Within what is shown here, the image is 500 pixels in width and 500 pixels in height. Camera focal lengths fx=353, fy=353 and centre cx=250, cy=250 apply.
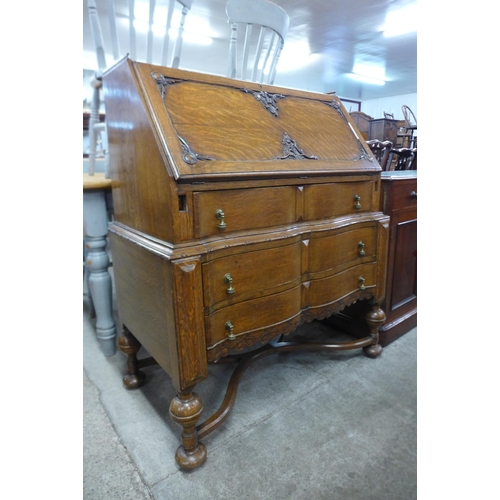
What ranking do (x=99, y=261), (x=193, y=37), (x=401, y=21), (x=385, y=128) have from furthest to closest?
(x=193, y=37), (x=401, y=21), (x=385, y=128), (x=99, y=261)

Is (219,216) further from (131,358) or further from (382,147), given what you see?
(382,147)

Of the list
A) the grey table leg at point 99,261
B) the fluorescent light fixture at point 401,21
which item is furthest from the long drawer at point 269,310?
the fluorescent light fixture at point 401,21

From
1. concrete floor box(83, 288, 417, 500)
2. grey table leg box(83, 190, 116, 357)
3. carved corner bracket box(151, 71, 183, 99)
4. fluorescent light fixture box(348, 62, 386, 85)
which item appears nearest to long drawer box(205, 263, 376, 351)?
concrete floor box(83, 288, 417, 500)

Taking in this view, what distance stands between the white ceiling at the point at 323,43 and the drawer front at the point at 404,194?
12.1ft

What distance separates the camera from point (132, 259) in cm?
117

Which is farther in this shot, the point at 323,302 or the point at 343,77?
the point at 343,77

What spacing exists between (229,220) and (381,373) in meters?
1.03

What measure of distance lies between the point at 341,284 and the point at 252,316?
432mm

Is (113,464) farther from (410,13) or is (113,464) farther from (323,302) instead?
(410,13)

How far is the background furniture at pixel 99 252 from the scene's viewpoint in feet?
4.97

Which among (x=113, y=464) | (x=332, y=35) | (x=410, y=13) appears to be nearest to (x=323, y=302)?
(x=113, y=464)

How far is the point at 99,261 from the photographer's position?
158cm

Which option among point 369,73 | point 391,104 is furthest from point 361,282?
point 391,104

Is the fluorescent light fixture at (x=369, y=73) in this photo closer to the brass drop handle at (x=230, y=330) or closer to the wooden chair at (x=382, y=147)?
the wooden chair at (x=382, y=147)
